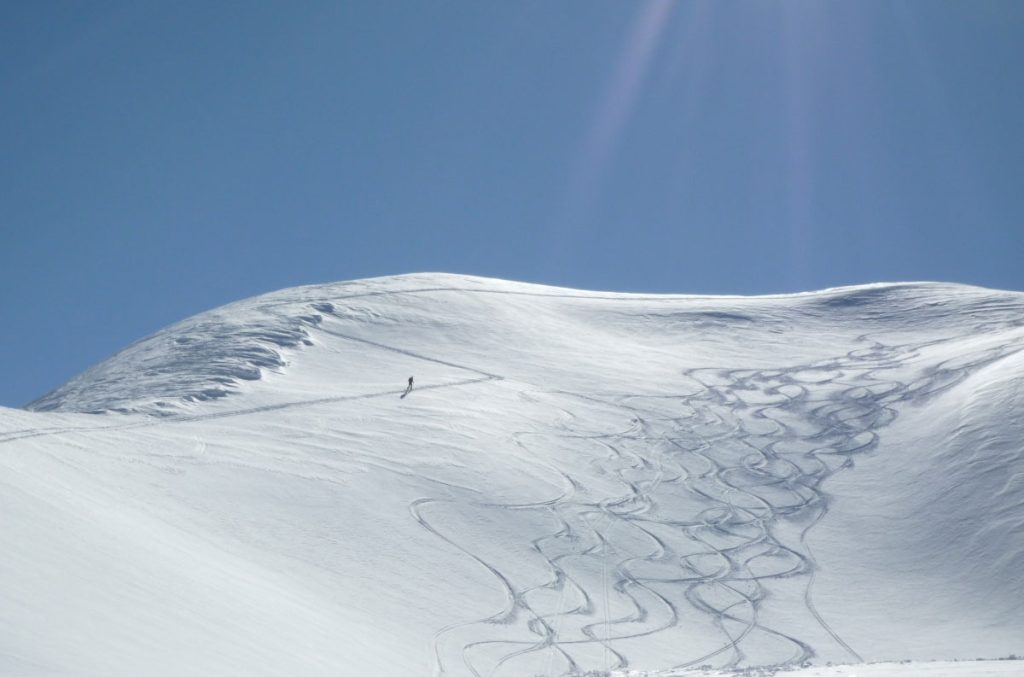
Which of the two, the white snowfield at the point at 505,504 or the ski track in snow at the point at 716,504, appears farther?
the ski track in snow at the point at 716,504

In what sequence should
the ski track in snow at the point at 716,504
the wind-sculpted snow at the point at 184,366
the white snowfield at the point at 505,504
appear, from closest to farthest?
the white snowfield at the point at 505,504 < the ski track in snow at the point at 716,504 < the wind-sculpted snow at the point at 184,366

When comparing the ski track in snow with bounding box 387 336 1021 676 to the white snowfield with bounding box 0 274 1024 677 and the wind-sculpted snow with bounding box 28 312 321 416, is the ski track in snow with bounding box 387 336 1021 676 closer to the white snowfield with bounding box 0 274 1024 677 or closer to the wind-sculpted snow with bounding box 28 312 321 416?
the white snowfield with bounding box 0 274 1024 677

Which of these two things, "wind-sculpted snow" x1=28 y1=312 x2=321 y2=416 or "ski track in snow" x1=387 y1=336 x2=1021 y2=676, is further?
"wind-sculpted snow" x1=28 y1=312 x2=321 y2=416

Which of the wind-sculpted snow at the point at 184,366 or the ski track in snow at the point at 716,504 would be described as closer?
the ski track in snow at the point at 716,504

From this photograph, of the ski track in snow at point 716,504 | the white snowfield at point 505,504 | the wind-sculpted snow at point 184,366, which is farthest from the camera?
the wind-sculpted snow at point 184,366

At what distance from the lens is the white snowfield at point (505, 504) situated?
15.0 m

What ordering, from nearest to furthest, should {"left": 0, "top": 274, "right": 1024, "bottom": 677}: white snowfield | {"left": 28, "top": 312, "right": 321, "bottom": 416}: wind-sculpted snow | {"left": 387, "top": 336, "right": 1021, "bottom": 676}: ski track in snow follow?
{"left": 0, "top": 274, "right": 1024, "bottom": 677}: white snowfield → {"left": 387, "top": 336, "right": 1021, "bottom": 676}: ski track in snow → {"left": 28, "top": 312, "right": 321, "bottom": 416}: wind-sculpted snow

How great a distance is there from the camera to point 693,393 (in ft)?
97.3

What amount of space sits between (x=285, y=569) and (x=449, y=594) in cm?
277

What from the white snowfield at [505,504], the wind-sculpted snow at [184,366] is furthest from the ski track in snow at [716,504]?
the wind-sculpted snow at [184,366]

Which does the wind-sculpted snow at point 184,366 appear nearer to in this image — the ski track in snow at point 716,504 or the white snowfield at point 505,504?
the white snowfield at point 505,504

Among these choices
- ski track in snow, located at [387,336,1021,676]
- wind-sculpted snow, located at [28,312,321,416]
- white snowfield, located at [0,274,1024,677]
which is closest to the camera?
white snowfield, located at [0,274,1024,677]

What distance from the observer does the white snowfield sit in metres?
15.0

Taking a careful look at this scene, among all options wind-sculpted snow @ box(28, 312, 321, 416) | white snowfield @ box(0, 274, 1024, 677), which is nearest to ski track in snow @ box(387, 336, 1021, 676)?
white snowfield @ box(0, 274, 1024, 677)
